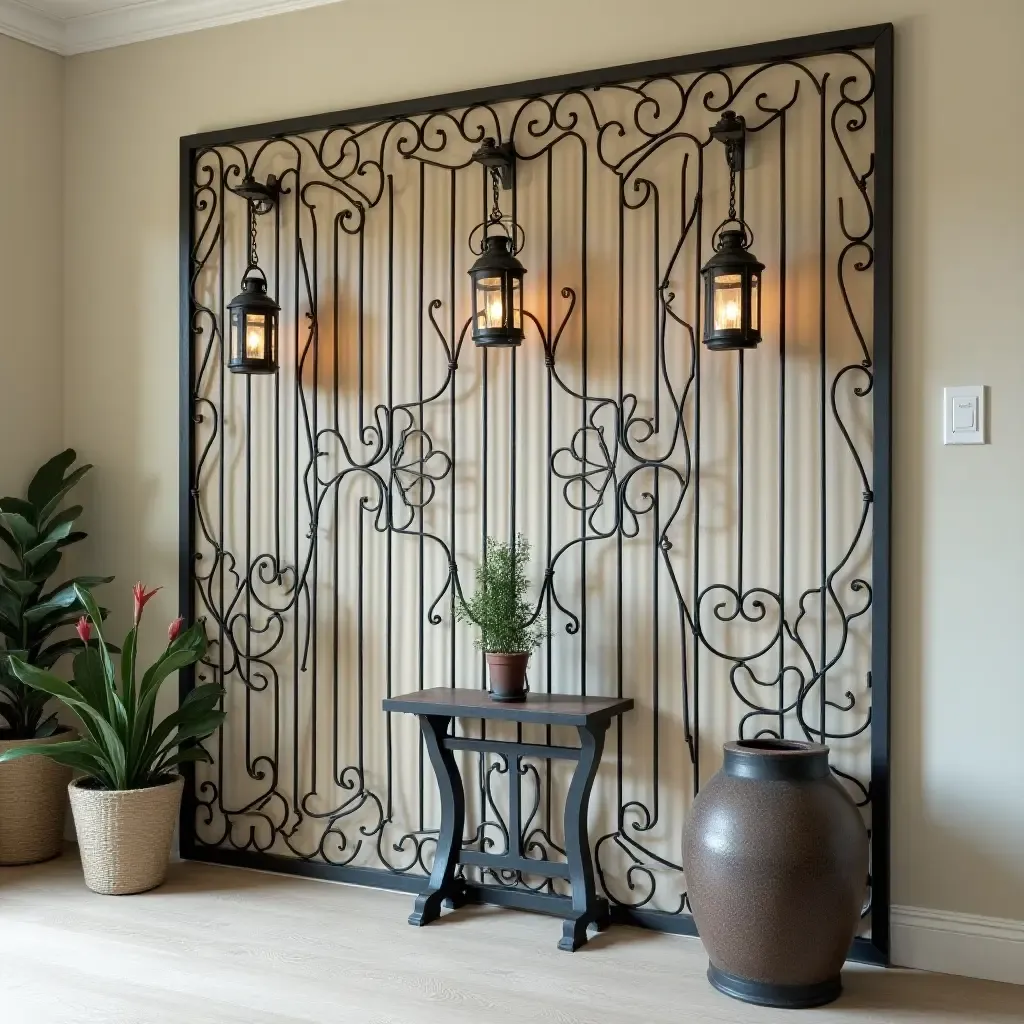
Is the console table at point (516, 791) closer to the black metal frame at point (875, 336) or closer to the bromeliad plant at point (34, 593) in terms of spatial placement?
the black metal frame at point (875, 336)

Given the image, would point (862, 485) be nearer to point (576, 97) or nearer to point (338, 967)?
point (576, 97)

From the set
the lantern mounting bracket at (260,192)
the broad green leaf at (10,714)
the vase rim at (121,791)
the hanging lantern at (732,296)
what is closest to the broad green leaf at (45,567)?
the broad green leaf at (10,714)

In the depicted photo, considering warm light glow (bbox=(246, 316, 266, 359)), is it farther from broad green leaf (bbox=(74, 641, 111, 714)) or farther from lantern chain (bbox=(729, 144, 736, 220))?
lantern chain (bbox=(729, 144, 736, 220))

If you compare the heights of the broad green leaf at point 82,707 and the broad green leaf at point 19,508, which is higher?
the broad green leaf at point 19,508

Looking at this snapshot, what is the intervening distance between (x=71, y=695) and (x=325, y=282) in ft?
4.72

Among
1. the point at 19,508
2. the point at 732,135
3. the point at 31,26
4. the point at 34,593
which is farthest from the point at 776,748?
the point at 31,26

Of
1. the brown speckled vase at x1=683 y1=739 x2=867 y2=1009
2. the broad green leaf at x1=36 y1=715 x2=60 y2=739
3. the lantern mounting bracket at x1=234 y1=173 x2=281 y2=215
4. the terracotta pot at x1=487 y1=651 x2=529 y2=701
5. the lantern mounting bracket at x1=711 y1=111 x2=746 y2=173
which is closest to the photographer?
the brown speckled vase at x1=683 y1=739 x2=867 y2=1009

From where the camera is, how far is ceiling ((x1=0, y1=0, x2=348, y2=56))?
3.87 metres

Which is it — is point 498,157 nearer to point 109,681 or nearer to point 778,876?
point 109,681

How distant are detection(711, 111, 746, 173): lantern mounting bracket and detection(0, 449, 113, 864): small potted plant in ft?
7.51

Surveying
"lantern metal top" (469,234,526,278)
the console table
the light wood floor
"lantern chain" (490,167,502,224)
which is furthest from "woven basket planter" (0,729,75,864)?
"lantern chain" (490,167,502,224)

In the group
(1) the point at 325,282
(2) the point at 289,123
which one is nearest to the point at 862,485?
(1) the point at 325,282

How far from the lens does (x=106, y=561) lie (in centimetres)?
413

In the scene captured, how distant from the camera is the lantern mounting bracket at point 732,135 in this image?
3.12 meters
